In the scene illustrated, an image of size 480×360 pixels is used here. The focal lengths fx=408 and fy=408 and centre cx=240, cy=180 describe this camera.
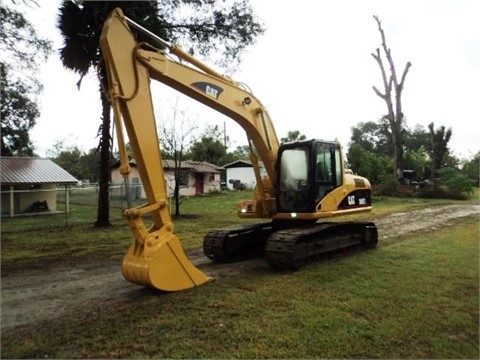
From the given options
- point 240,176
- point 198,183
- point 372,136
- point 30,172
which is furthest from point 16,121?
point 372,136

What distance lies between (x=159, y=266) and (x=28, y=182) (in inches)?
641

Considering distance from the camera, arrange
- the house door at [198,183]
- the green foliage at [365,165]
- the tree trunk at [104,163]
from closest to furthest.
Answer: the tree trunk at [104,163], the green foliage at [365,165], the house door at [198,183]

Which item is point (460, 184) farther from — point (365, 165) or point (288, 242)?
point (288, 242)

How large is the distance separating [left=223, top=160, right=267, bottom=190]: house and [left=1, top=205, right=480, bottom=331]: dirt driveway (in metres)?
29.1

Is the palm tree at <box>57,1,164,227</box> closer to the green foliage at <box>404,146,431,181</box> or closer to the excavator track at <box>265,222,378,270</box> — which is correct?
the excavator track at <box>265,222,378,270</box>

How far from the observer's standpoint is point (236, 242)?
7793 mm

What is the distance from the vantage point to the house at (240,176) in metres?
37.9

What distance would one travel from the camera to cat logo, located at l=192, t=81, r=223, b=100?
6.24 meters

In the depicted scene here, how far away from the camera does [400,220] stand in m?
13.5

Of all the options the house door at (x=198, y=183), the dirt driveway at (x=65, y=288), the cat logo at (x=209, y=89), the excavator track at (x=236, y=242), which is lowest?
the dirt driveway at (x=65, y=288)

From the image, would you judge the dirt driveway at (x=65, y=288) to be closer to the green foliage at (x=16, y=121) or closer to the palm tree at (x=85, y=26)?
the palm tree at (x=85, y=26)

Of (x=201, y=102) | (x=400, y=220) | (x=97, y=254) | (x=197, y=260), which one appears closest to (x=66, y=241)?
(x=97, y=254)

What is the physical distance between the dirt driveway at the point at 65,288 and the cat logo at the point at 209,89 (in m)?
2.89

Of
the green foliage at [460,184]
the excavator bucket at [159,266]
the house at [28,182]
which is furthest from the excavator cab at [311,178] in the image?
the green foliage at [460,184]
